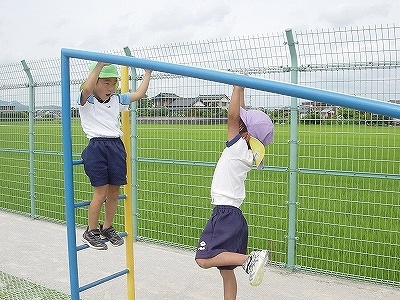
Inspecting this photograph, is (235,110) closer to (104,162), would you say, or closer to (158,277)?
(104,162)

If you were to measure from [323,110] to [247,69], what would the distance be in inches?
34.2

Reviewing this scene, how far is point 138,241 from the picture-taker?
20.0 feet

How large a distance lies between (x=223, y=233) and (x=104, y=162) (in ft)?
A: 3.08

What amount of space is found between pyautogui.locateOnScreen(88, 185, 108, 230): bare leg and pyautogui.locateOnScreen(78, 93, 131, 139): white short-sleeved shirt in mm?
351

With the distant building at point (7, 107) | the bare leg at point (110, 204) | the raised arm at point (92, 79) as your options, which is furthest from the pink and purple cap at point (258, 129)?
the distant building at point (7, 107)

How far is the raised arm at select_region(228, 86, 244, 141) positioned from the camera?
2990 mm

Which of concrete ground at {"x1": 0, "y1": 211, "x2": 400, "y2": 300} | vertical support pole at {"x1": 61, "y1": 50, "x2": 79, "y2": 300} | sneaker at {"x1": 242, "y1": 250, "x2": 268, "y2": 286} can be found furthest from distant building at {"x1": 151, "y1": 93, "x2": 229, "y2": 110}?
sneaker at {"x1": 242, "y1": 250, "x2": 268, "y2": 286}

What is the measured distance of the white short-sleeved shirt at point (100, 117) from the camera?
11.2 feet

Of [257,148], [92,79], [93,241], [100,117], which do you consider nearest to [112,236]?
[93,241]

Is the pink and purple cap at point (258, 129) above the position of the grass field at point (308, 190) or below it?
above

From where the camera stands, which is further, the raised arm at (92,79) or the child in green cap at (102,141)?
the child in green cap at (102,141)

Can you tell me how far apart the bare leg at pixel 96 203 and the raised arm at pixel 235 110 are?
0.95 m

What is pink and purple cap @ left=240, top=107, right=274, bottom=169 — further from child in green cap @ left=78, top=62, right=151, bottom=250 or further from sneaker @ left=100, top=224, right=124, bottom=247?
sneaker @ left=100, top=224, right=124, bottom=247

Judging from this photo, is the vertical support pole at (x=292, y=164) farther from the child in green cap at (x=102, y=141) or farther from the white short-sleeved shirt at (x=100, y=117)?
the white short-sleeved shirt at (x=100, y=117)
